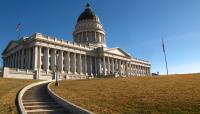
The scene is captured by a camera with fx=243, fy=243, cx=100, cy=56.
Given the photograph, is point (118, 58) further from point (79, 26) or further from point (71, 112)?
point (71, 112)

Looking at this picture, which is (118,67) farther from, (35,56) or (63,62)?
(35,56)

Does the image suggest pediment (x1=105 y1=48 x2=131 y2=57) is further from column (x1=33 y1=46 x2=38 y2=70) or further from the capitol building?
column (x1=33 y1=46 x2=38 y2=70)

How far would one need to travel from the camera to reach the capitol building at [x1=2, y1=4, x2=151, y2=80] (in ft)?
277

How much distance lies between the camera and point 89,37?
130 metres

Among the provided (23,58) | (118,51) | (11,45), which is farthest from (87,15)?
(23,58)

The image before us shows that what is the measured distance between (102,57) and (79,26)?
30709 millimetres

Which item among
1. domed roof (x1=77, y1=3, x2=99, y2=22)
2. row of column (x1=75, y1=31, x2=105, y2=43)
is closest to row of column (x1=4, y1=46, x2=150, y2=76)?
row of column (x1=75, y1=31, x2=105, y2=43)

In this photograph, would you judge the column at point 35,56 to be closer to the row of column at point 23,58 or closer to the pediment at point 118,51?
the row of column at point 23,58

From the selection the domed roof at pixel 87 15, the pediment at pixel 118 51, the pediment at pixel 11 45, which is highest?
the domed roof at pixel 87 15

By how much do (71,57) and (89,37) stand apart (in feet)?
104

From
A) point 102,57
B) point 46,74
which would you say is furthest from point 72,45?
A: point 46,74

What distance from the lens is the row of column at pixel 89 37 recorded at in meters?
130

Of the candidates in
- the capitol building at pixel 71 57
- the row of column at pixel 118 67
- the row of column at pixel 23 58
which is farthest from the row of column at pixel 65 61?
the row of column at pixel 118 67

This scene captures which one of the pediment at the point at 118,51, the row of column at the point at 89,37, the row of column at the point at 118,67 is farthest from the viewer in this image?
the row of column at the point at 89,37
